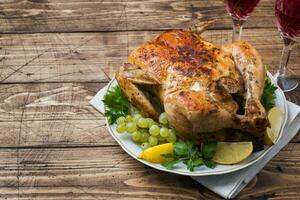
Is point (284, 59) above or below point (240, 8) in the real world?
below

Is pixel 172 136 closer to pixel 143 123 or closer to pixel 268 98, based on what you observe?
pixel 143 123

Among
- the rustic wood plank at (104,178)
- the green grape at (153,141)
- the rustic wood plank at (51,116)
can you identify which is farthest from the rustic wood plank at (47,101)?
the green grape at (153,141)

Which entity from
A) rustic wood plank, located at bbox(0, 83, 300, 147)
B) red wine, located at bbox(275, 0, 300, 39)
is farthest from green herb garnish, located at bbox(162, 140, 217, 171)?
red wine, located at bbox(275, 0, 300, 39)

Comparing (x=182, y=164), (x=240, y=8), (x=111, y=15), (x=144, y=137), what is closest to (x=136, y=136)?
(x=144, y=137)

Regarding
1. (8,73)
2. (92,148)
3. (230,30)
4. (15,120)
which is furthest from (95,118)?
(230,30)

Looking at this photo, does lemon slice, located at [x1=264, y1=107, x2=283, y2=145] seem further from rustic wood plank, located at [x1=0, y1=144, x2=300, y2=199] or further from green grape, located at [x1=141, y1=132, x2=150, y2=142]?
green grape, located at [x1=141, y1=132, x2=150, y2=142]

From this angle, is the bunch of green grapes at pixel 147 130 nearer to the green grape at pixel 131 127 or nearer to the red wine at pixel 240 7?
the green grape at pixel 131 127

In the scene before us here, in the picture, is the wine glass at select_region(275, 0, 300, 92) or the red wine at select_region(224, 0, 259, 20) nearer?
the wine glass at select_region(275, 0, 300, 92)
